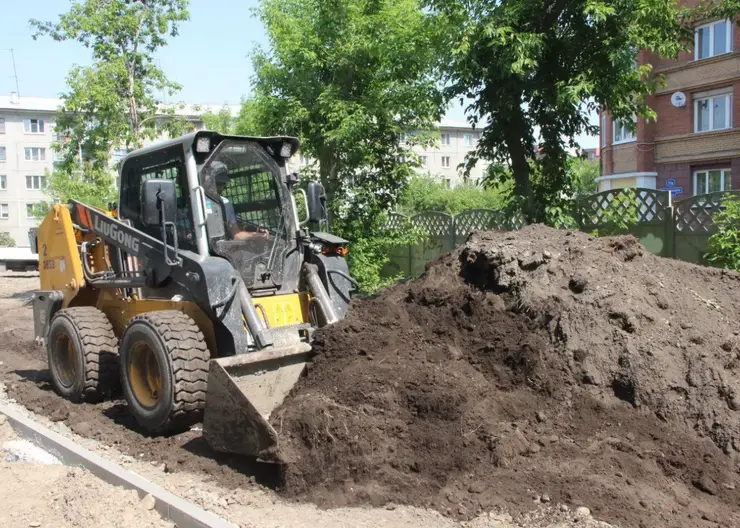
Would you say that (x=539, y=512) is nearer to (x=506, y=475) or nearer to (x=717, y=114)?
(x=506, y=475)

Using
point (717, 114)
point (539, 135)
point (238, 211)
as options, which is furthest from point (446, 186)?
point (238, 211)

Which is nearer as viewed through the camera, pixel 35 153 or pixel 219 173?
pixel 219 173

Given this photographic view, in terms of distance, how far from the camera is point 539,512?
4.04 metres

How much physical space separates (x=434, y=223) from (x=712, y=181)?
14.6 meters

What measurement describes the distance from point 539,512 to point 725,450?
1358mm

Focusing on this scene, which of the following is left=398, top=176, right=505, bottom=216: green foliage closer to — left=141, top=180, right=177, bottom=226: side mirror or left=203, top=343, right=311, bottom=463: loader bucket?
left=141, top=180, right=177, bottom=226: side mirror

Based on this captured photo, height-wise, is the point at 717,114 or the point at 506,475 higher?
the point at 717,114

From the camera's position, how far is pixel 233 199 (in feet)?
21.7

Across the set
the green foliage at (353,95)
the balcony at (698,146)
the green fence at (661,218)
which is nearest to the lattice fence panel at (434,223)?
the green foliage at (353,95)

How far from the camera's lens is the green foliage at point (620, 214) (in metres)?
10.8

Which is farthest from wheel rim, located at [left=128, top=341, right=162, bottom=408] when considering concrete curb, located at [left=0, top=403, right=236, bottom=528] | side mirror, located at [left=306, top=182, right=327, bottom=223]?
side mirror, located at [left=306, top=182, right=327, bottom=223]

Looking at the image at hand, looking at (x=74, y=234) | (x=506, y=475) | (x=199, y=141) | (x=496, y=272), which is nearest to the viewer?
(x=506, y=475)

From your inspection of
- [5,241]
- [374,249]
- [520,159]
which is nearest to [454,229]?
[374,249]

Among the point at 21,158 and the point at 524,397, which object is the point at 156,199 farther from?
the point at 21,158
